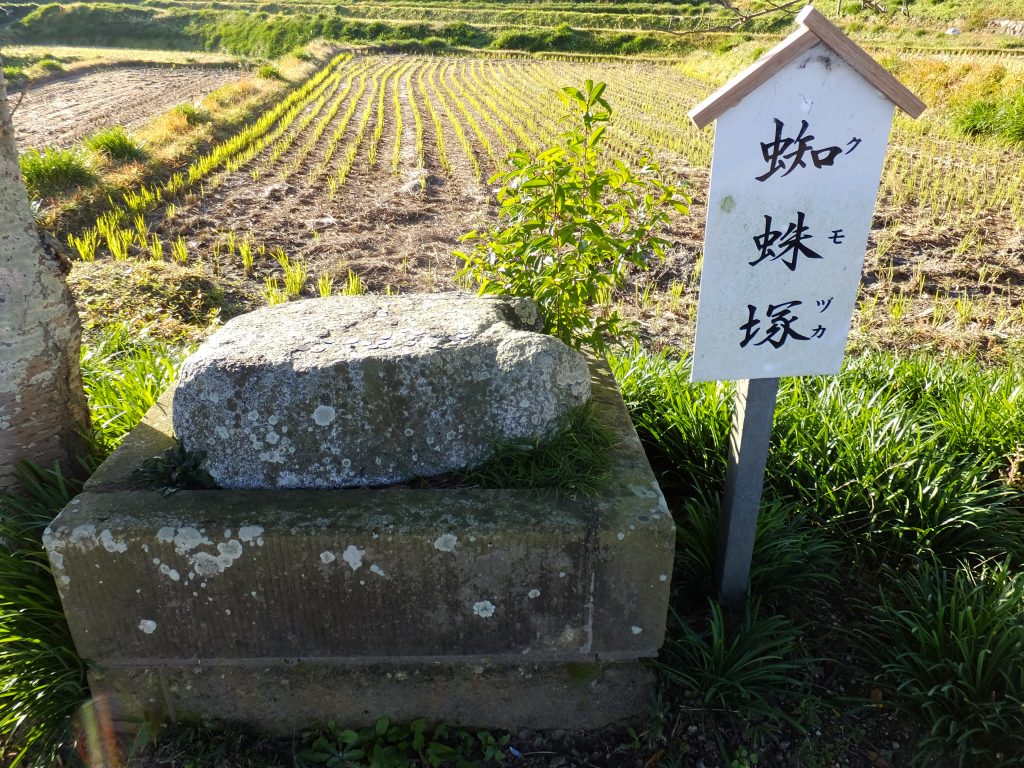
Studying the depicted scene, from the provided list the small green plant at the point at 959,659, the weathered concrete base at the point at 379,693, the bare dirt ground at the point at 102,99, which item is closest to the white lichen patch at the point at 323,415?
the weathered concrete base at the point at 379,693

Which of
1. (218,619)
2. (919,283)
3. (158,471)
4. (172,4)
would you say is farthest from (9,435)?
(172,4)

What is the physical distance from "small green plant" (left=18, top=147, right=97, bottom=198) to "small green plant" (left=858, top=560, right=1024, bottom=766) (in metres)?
8.63

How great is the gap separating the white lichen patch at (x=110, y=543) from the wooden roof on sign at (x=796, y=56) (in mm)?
1883

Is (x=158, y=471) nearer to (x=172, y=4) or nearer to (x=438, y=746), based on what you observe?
(x=438, y=746)

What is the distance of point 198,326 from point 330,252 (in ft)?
5.94

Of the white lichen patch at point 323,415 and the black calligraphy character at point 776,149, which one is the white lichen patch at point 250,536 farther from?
the black calligraphy character at point 776,149

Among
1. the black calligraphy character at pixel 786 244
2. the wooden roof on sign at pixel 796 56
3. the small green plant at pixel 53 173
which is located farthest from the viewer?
the small green plant at pixel 53 173

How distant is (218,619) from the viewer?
2.04 m

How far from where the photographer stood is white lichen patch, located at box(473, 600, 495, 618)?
2.03m

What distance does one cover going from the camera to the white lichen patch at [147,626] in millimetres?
2025

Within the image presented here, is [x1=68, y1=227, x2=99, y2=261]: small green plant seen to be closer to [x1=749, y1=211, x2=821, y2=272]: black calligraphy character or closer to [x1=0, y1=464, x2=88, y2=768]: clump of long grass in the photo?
[x1=0, y1=464, x2=88, y2=768]: clump of long grass

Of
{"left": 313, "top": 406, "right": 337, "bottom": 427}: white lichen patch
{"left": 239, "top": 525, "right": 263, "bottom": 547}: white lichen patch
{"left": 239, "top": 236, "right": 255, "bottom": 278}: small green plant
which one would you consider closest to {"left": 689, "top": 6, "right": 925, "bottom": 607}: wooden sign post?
{"left": 313, "top": 406, "right": 337, "bottom": 427}: white lichen patch

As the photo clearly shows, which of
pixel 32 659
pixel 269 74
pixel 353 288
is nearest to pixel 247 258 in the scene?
pixel 353 288

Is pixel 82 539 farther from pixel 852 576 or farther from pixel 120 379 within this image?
pixel 852 576
